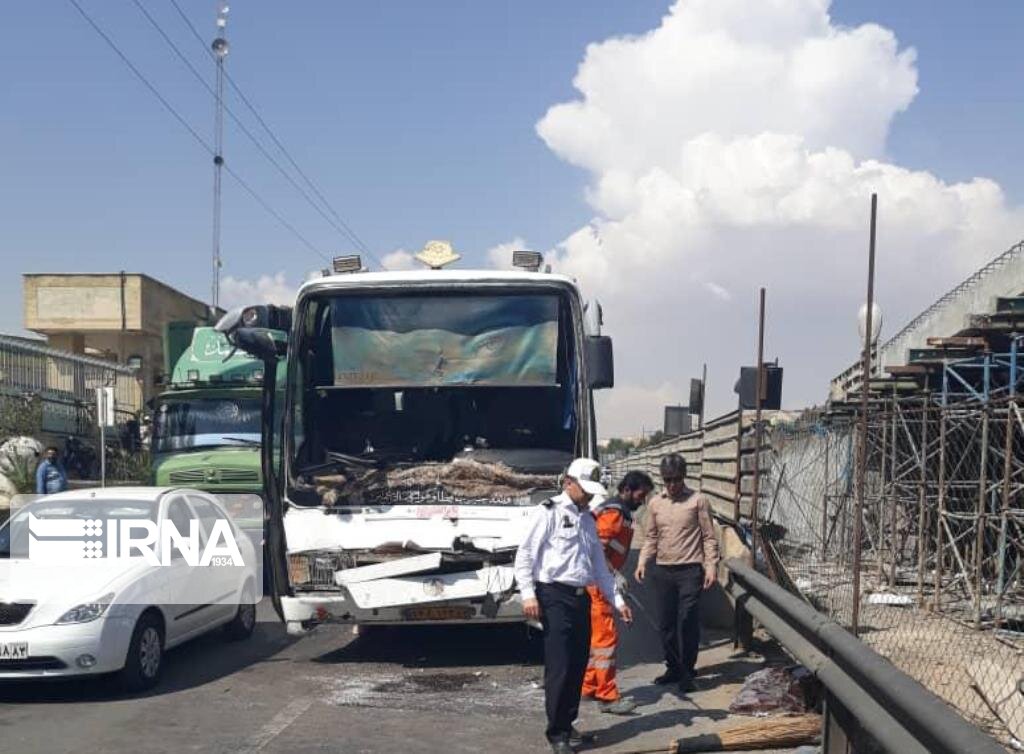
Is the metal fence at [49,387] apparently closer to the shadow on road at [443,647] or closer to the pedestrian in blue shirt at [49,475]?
the pedestrian in blue shirt at [49,475]

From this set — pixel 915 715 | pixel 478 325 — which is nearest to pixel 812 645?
pixel 915 715

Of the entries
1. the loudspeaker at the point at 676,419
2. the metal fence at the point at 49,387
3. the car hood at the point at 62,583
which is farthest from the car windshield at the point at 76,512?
the metal fence at the point at 49,387

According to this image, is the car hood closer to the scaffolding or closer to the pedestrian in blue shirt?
the scaffolding

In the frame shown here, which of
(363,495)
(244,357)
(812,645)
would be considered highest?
(244,357)

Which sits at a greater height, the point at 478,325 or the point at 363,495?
the point at 478,325

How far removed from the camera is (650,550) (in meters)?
9.00

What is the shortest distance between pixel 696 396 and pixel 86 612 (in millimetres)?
8144

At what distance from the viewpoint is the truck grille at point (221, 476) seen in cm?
1491

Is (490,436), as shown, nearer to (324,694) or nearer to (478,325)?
(478,325)

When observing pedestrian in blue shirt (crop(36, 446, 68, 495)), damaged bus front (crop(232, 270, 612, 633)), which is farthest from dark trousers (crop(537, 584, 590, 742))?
pedestrian in blue shirt (crop(36, 446, 68, 495))

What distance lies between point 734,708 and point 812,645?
1.44m

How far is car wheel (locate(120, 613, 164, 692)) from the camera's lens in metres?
8.28

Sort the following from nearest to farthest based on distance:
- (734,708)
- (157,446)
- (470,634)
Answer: (734,708)
(470,634)
(157,446)

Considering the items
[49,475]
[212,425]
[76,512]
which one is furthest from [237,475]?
[76,512]
